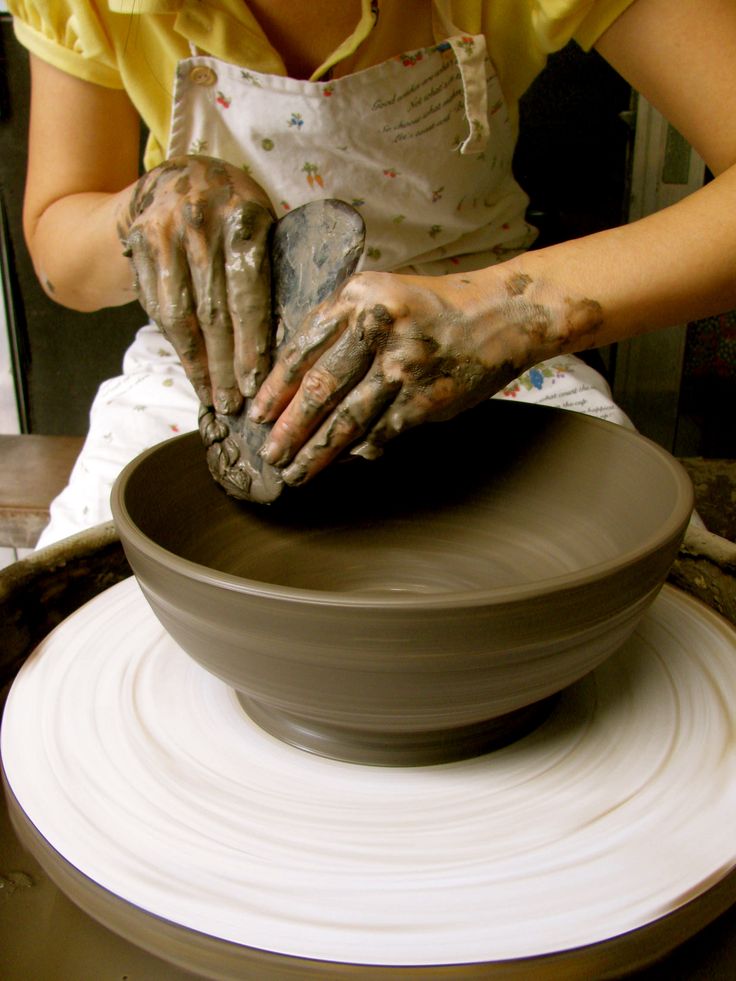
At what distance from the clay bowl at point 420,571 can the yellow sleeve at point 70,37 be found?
2.19ft

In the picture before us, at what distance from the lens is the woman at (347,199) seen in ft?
2.33

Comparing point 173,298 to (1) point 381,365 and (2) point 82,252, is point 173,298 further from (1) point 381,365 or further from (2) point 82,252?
(2) point 82,252

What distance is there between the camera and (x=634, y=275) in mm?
855

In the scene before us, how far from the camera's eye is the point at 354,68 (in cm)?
117

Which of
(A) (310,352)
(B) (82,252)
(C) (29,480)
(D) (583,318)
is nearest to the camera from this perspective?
(A) (310,352)

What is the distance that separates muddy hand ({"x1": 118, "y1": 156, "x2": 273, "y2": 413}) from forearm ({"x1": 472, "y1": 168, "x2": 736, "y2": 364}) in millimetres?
181

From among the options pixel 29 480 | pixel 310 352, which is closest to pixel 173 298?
pixel 310 352

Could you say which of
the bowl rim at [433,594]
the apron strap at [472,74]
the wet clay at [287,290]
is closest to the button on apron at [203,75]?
the apron strap at [472,74]

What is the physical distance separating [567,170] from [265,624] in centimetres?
153

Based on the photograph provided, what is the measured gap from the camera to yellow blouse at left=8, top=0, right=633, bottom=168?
3.52 ft

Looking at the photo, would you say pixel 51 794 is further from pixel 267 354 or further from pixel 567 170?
pixel 567 170

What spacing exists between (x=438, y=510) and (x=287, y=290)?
0.26 m

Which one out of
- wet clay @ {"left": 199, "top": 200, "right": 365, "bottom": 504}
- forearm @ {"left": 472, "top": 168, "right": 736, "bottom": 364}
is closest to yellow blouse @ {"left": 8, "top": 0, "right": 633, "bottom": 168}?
forearm @ {"left": 472, "top": 168, "right": 736, "bottom": 364}

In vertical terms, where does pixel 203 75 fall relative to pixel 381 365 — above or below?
above
